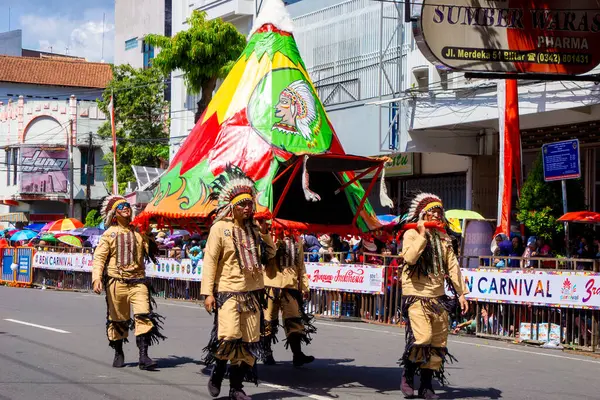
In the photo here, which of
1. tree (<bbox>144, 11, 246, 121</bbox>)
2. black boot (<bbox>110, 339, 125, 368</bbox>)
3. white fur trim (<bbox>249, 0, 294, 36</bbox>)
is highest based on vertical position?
tree (<bbox>144, 11, 246, 121</bbox>)

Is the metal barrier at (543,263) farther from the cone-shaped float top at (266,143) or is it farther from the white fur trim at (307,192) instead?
the white fur trim at (307,192)

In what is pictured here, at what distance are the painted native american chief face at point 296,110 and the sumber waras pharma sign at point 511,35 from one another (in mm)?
2286

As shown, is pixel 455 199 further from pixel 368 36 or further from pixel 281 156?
pixel 281 156

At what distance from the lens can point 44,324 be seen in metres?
15.6

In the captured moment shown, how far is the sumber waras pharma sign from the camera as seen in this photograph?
29.0ft

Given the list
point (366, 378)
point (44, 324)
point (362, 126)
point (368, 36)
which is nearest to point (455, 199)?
point (362, 126)

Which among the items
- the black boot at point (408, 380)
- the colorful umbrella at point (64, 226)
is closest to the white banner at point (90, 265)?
the colorful umbrella at point (64, 226)

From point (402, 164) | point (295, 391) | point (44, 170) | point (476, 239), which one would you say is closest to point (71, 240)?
point (402, 164)

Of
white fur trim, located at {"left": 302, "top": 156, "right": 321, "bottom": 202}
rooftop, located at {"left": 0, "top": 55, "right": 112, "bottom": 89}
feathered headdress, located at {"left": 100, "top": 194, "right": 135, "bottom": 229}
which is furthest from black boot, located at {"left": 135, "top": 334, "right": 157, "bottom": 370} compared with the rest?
rooftop, located at {"left": 0, "top": 55, "right": 112, "bottom": 89}

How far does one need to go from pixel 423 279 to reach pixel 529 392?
5.69ft

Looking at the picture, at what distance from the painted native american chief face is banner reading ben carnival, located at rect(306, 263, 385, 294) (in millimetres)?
7004

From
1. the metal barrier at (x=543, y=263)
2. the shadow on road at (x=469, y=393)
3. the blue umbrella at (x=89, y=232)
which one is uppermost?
the blue umbrella at (x=89, y=232)

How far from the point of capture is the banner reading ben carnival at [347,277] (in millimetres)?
17812

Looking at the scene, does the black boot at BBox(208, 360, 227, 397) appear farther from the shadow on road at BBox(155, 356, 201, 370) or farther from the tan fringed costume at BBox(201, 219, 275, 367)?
the shadow on road at BBox(155, 356, 201, 370)
